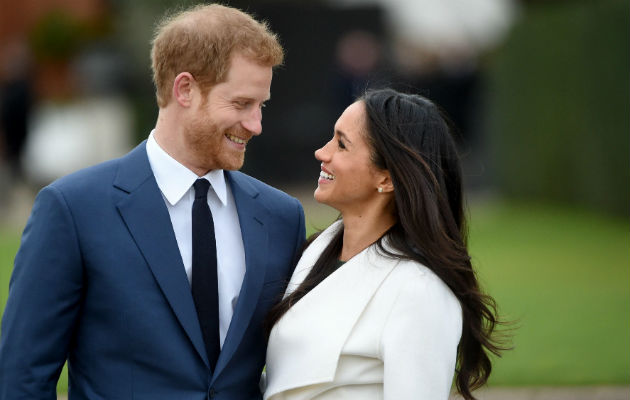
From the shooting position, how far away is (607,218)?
1422 centimetres

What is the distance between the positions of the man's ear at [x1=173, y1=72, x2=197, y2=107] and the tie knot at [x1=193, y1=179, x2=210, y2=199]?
27 cm

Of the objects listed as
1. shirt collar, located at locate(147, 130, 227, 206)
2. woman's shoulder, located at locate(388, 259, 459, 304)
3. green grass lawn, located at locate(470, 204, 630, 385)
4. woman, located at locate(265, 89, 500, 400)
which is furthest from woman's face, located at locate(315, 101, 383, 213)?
green grass lawn, located at locate(470, 204, 630, 385)

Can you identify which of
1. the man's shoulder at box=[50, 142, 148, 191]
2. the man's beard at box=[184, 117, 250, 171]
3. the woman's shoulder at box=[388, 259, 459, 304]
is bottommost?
the woman's shoulder at box=[388, 259, 459, 304]

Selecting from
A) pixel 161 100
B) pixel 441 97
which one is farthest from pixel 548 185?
pixel 161 100

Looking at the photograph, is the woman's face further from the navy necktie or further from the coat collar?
the navy necktie

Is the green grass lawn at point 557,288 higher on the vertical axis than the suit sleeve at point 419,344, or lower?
lower

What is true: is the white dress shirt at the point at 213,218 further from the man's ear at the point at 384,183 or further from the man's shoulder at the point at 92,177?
the man's ear at the point at 384,183

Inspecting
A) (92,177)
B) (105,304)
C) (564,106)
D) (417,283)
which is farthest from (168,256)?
(564,106)

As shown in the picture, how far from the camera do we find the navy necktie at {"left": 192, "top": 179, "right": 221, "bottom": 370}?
3344 millimetres

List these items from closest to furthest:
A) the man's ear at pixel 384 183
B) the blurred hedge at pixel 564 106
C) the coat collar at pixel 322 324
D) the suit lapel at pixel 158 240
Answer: the suit lapel at pixel 158 240
the coat collar at pixel 322 324
the man's ear at pixel 384 183
the blurred hedge at pixel 564 106

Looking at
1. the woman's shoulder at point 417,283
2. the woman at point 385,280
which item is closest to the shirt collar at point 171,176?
the woman at point 385,280

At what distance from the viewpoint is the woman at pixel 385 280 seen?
325 centimetres

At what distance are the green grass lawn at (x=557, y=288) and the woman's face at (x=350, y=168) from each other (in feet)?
1.99

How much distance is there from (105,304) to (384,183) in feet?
3.55
